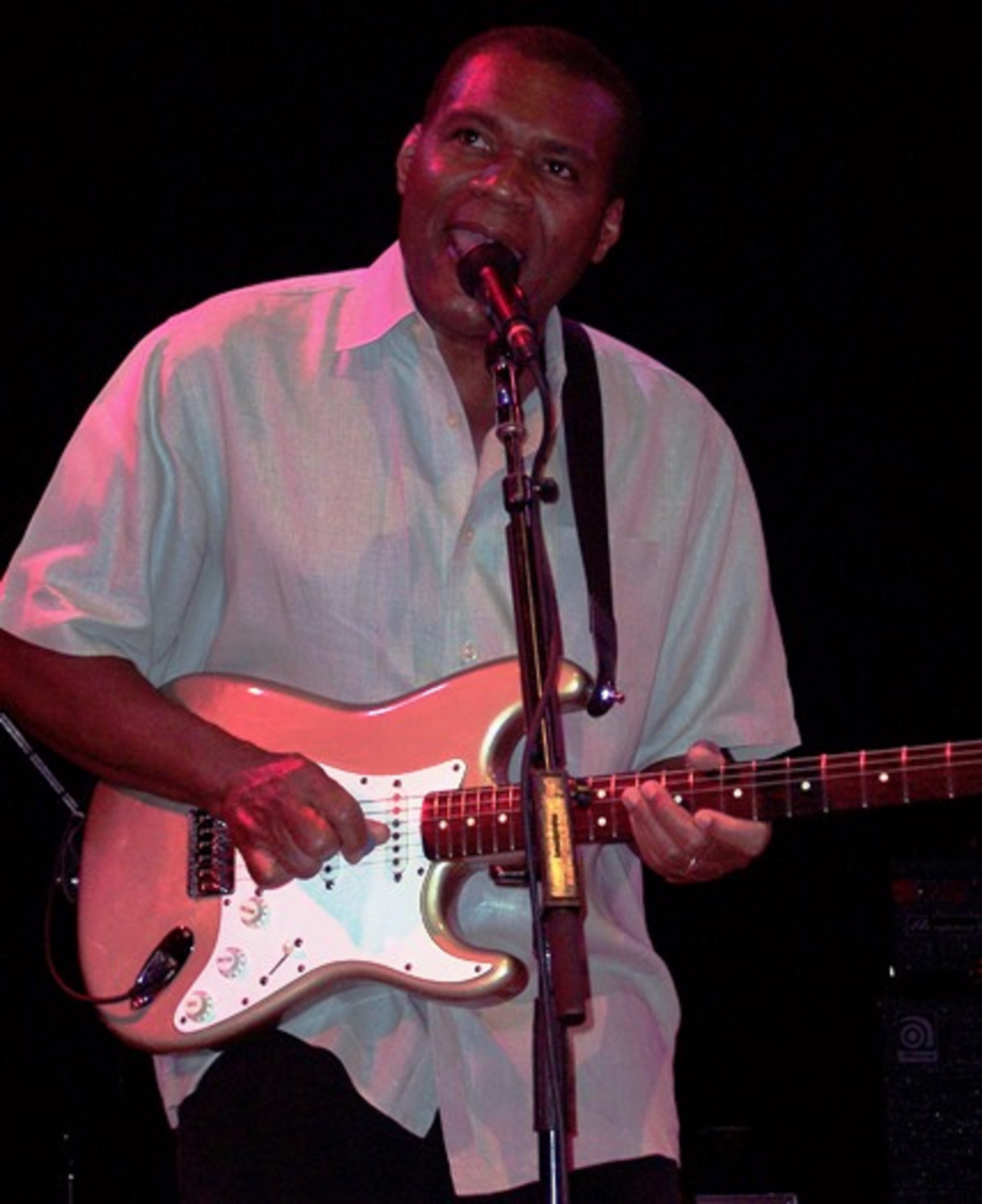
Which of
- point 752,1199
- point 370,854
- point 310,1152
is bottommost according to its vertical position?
point 752,1199

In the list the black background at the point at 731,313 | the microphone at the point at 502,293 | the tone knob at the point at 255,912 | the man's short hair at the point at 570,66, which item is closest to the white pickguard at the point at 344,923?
the tone knob at the point at 255,912

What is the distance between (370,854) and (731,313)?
10.7ft

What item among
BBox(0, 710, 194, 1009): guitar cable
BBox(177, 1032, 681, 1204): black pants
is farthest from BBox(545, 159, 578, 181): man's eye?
BBox(177, 1032, 681, 1204): black pants

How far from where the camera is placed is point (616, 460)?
358cm

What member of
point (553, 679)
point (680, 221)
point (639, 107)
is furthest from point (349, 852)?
point (680, 221)

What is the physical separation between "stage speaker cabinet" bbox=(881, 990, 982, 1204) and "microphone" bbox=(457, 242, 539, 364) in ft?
9.54

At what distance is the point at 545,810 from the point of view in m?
2.30

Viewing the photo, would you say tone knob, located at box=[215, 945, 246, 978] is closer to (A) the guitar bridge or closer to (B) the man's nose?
(A) the guitar bridge

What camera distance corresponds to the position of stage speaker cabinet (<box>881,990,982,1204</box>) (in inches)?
199

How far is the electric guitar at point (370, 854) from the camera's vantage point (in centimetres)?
298

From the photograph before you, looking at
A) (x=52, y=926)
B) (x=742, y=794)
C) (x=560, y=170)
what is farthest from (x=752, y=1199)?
(x=560, y=170)

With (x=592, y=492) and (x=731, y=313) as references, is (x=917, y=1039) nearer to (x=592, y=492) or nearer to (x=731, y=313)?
(x=731, y=313)

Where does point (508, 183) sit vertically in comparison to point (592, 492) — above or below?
above

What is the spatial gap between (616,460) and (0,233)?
8.30ft
